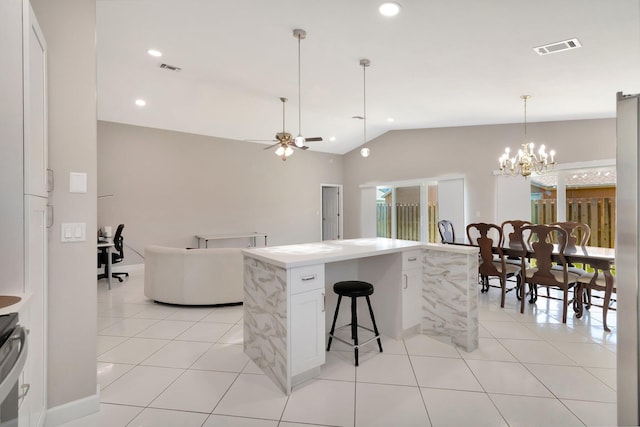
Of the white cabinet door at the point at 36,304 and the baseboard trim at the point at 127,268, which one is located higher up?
the white cabinet door at the point at 36,304

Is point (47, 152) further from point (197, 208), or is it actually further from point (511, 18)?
point (197, 208)

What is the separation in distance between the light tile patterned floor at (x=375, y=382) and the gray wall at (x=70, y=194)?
1.17 feet

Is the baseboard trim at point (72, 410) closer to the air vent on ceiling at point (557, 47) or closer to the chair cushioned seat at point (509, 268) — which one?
the chair cushioned seat at point (509, 268)

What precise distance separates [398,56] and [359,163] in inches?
210

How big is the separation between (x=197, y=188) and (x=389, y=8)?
5.54m

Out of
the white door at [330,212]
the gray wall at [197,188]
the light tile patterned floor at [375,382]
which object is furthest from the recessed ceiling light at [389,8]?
the white door at [330,212]

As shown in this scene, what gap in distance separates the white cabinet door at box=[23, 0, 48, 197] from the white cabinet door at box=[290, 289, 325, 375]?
1.52 m

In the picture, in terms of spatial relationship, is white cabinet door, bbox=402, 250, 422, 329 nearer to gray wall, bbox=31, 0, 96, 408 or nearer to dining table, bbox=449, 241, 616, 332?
dining table, bbox=449, 241, 616, 332

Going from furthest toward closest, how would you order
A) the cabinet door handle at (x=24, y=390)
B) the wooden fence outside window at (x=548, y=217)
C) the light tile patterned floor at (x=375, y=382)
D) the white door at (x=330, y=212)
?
the white door at (x=330, y=212)
the wooden fence outside window at (x=548, y=217)
the light tile patterned floor at (x=375, y=382)
the cabinet door handle at (x=24, y=390)

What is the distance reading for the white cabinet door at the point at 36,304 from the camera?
4.60 feet

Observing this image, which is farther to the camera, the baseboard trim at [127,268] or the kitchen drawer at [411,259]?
the baseboard trim at [127,268]

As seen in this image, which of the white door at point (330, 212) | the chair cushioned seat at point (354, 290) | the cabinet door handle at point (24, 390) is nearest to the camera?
the cabinet door handle at point (24, 390)

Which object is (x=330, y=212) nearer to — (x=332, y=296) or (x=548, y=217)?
(x=548, y=217)

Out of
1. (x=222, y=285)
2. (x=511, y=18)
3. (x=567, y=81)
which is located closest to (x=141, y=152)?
(x=222, y=285)
